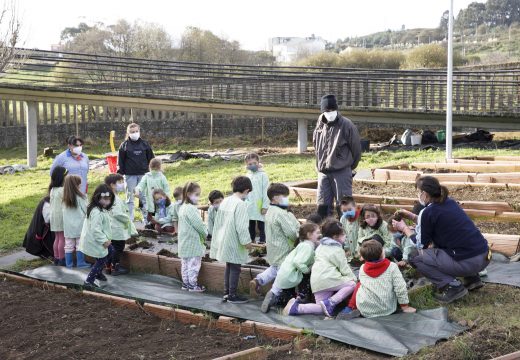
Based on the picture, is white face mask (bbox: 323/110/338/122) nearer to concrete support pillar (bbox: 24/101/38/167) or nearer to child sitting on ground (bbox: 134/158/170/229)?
child sitting on ground (bbox: 134/158/170/229)

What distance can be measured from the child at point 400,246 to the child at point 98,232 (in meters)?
3.26

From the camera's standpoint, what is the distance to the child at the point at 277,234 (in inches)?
335

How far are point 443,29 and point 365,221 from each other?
63.9 m

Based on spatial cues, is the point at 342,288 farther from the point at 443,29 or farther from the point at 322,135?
the point at 443,29

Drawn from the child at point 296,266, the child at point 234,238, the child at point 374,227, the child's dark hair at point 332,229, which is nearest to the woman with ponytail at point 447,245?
the child's dark hair at point 332,229

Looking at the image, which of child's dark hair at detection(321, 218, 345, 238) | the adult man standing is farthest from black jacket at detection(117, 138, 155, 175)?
child's dark hair at detection(321, 218, 345, 238)

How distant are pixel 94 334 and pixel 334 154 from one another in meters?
4.39

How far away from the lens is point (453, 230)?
795 centimetres

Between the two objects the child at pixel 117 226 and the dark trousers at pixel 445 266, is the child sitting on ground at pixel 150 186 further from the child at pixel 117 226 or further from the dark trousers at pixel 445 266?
the dark trousers at pixel 445 266

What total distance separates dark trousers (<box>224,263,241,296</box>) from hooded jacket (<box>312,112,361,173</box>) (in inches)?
111

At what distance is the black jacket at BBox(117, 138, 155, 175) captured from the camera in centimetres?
1280

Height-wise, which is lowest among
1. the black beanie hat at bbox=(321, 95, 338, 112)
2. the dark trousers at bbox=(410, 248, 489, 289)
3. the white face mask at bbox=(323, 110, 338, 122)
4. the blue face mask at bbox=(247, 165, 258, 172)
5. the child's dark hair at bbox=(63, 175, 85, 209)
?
the dark trousers at bbox=(410, 248, 489, 289)

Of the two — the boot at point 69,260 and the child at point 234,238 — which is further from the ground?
the child at point 234,238

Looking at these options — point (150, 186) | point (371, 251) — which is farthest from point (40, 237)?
point (371, 251)
